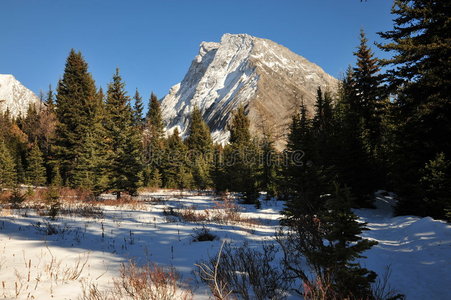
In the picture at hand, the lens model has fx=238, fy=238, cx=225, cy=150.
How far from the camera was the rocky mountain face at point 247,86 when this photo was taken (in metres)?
92.8

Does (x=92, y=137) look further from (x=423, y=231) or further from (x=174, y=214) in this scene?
(x=423, y=231)

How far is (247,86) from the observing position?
10256cm

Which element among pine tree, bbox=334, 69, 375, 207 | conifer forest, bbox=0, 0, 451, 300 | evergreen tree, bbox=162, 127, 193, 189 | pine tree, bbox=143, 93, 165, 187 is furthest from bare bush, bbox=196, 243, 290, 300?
evergreen tree, bbox=162, 127, 193, 189

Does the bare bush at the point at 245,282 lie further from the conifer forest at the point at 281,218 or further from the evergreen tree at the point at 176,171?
the evergreen tree at the point at 176,171

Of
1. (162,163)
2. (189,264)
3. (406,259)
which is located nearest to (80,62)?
(162,163)

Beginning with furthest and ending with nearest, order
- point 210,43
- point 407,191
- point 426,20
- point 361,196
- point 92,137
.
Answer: point 210,43 < point 92,137 < point 361,196 < point 407,191 < point 426,20

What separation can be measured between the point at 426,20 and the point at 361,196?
10.8m

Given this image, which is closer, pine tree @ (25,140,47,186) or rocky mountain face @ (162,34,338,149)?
pine tree @ (25,140,47,186)

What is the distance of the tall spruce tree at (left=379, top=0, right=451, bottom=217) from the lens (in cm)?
1062

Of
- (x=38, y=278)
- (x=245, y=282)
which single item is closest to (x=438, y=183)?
(x=245, y=282)

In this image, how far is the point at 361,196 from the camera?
16672mm

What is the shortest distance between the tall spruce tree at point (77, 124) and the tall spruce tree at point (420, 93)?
24.1 m

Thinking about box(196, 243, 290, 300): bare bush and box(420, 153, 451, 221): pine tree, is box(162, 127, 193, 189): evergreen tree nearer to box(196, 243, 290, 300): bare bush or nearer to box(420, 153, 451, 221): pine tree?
box(420, 153, 451, 221): pine tree

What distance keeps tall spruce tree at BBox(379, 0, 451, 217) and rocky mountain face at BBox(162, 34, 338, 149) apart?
211 ft
